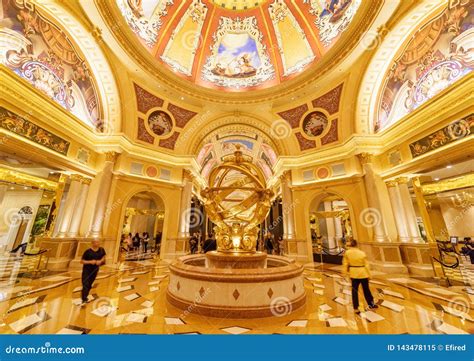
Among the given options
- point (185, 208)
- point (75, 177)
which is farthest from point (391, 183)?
point (75, 177)

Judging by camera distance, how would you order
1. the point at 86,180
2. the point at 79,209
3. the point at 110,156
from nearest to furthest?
the point at 79,209 → the point at 86,180 → the point at 110,156

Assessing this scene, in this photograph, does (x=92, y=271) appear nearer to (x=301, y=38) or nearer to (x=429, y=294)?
(x=429, y=294)

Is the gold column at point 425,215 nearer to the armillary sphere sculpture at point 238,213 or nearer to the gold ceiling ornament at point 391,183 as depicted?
the gold ceiling ornament at point 391,183

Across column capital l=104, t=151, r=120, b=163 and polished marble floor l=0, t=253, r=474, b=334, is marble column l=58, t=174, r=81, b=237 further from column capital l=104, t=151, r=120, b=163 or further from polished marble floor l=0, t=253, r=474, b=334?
polished marble floor l=0, t=253, r=474, b=334

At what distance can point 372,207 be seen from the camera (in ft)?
27.2

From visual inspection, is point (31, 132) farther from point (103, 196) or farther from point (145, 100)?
point (145, 100)

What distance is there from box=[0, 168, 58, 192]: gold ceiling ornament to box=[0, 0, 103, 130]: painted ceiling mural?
13.1ft

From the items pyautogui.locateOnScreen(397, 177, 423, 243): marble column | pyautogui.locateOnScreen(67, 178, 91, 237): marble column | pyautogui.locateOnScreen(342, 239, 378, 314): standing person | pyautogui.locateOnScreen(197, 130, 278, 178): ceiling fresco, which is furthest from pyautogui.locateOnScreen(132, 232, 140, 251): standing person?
pyautogui.locateOnScreen(397, 177, 423, 243): marble column

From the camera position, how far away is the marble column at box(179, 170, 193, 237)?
1045cm

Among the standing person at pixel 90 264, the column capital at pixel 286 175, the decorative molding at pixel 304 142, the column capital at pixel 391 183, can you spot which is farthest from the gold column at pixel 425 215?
the standing person at pixel 90 264

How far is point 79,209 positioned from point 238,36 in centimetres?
1254

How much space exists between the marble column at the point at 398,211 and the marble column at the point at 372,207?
0.49 meters

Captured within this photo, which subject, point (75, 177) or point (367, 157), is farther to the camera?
point (367, 157)

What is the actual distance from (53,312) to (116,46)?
9684 millimetres
